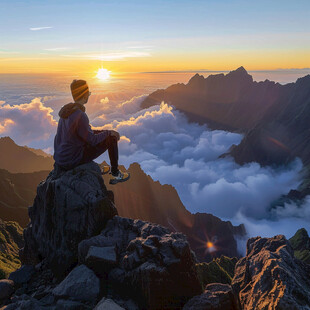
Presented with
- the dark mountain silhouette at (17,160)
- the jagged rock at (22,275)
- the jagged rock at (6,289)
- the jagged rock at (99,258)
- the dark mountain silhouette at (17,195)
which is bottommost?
the dark mountain silhouette at (17,160)

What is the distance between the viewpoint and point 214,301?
865cm

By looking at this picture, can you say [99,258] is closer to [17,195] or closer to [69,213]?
[69,213]

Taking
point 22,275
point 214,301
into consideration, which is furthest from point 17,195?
point 214,301

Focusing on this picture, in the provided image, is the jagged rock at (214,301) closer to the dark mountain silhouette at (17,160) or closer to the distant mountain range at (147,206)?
the distant mountain range at (147,206)

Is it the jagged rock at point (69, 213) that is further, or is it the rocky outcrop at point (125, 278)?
the jagged rock at point (69, 213)

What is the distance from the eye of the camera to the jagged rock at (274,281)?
8570 mm

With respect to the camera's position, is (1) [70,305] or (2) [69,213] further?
(2) [69,213]

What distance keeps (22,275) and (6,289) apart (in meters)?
1.22

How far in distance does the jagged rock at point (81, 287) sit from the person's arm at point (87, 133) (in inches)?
220

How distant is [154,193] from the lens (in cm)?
16275

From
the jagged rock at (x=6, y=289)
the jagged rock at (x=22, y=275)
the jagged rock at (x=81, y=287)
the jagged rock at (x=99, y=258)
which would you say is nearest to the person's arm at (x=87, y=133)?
the jagged rock at (x=99, y=258)

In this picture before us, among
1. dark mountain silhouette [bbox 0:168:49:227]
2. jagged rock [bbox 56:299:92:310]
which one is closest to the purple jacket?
jagged rock [bbox 56:299:92:310]

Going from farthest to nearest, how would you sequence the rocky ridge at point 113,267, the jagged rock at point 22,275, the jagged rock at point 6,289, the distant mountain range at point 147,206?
the distant mountain range at point 147,206 < the jagged rock at point 22,275 < the jagged rock at point 6,289 < the rocky ridge at point 113,267

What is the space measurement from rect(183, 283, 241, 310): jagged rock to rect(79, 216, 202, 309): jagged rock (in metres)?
0.41
